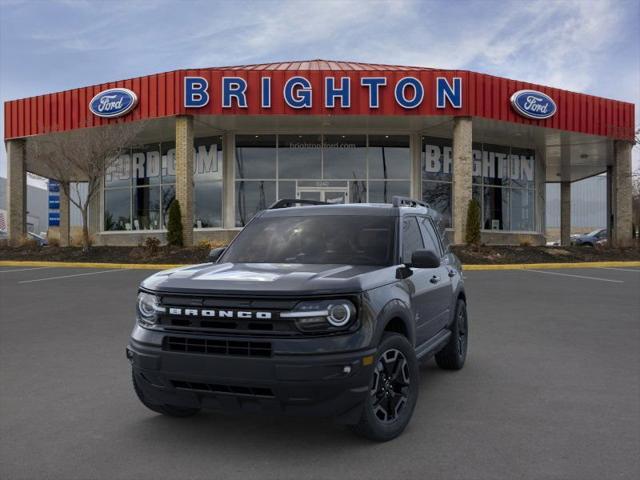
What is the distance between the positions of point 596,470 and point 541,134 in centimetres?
2443

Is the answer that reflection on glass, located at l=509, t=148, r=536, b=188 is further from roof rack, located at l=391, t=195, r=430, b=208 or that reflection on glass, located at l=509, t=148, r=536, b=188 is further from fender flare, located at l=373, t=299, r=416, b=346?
fender flare, located at l=373, t=299, r=416, b=346

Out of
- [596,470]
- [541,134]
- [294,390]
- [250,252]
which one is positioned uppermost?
[541,134]

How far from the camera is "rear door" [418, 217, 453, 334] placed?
16.7 feet

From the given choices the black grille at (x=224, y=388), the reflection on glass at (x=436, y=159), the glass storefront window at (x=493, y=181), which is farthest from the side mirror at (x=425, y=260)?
the reflection on glass at (x=436, y=159)

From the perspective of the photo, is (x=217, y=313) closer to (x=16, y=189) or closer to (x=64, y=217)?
(x=16, y=189)

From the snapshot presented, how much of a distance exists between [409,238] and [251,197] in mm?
20619

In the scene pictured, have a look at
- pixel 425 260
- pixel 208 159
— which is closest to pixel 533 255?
pixel 208 159

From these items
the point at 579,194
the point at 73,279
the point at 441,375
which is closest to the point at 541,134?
the point at 73,279

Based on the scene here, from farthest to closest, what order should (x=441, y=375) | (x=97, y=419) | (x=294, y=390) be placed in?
(x=441, y=375)
(x=97, y=419)
(x=294, y=390)

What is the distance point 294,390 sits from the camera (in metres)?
3.34

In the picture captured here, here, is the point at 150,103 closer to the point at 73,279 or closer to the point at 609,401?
the point at 73,279

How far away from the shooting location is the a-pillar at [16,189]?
84.2 feet

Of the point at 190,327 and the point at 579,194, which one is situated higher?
the point at 579,194

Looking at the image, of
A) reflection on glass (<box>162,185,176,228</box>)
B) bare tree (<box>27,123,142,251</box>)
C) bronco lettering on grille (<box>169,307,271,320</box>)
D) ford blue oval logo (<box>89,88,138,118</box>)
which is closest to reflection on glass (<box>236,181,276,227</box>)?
reflection on glass (<box>162,185,176,228</box>)
